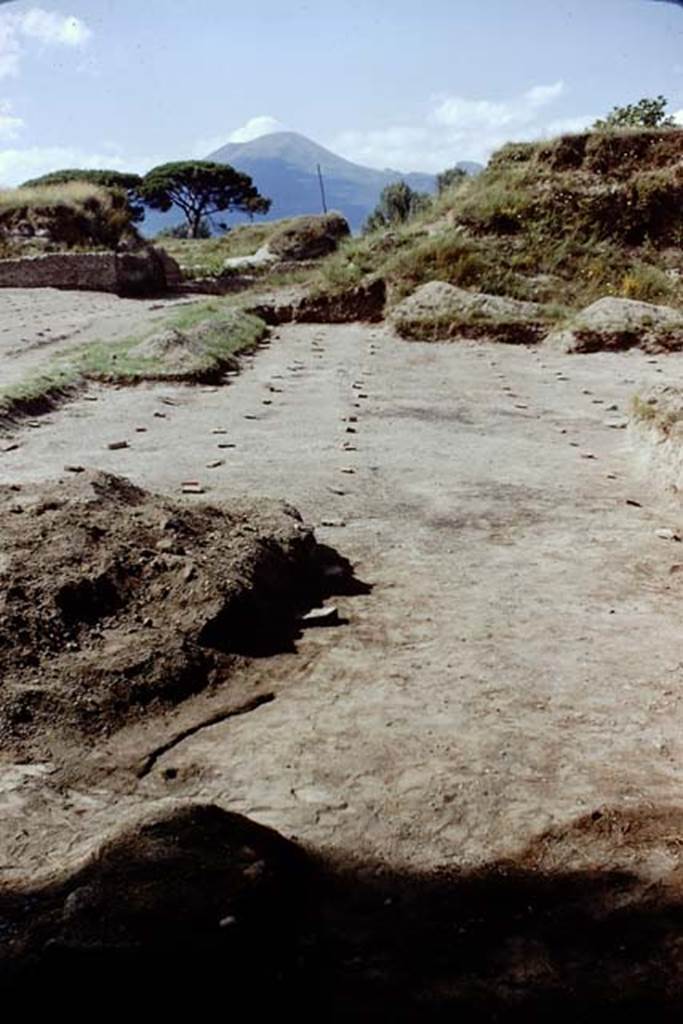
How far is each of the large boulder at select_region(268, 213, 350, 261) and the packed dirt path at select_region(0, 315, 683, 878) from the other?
17.9m

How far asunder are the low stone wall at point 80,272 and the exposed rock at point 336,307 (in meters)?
6.32

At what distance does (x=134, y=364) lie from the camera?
7.75 meters

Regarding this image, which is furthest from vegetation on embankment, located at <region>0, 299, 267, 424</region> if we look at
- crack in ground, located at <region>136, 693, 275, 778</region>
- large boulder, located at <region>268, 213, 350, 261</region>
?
large boulder, located at <region>268, 213, 350, 261</region>

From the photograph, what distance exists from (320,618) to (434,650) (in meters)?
0.37

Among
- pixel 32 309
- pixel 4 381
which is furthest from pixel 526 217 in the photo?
pixel 4 381

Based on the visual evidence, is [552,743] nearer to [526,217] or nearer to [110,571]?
[110,571]

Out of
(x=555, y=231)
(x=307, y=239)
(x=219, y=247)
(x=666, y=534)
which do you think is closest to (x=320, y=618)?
(x=666, y=534)

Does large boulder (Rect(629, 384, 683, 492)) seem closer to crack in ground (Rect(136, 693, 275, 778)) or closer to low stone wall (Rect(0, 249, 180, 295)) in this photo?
crack in ground (Rect(136, 693, 275, 778))

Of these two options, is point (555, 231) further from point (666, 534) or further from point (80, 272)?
point (666, 534)

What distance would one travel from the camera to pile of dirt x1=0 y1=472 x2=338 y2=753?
2.19 metres

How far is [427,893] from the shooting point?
1562mm

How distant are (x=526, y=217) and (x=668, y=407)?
381 inches

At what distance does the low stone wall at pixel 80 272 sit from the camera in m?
18.2

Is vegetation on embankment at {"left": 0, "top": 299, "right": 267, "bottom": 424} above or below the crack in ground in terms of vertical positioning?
above
